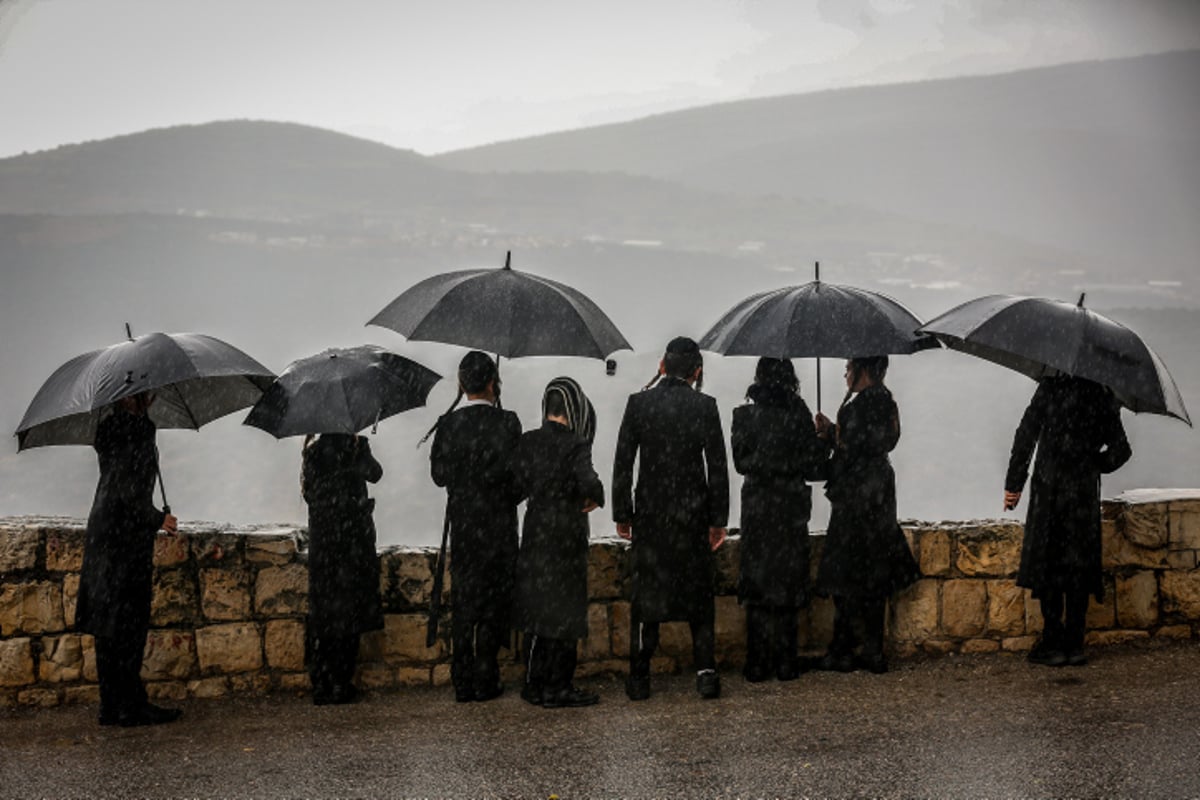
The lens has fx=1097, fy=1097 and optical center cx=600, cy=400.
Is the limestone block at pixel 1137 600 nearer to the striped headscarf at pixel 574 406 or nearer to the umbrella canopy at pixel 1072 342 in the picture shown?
the umbrella canopy at pixel 1072 342

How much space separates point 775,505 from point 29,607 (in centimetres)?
383

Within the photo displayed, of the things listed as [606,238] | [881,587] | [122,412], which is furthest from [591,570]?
[606,238]

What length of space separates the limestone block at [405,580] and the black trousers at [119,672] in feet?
4.00

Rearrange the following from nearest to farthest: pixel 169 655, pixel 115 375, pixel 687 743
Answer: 1. pixel 687 743
2. pixel 115 375
3. pixel 169 655

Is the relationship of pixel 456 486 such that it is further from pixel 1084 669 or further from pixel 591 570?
pixel 1084 669

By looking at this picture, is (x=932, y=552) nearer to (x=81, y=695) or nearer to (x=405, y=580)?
(x=405, y=580)

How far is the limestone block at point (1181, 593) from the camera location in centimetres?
634

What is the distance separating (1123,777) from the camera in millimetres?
4219

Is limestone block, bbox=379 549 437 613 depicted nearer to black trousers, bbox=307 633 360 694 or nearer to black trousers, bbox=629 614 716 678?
black trousers, bbox=307 633 360 694

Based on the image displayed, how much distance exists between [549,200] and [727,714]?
84.3m

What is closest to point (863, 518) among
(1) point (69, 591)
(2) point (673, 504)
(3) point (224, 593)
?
(2) point (673, 504)

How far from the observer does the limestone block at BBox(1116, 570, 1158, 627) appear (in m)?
6.32

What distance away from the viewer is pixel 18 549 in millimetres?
5535

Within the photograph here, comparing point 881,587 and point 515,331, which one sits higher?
point 515,331
